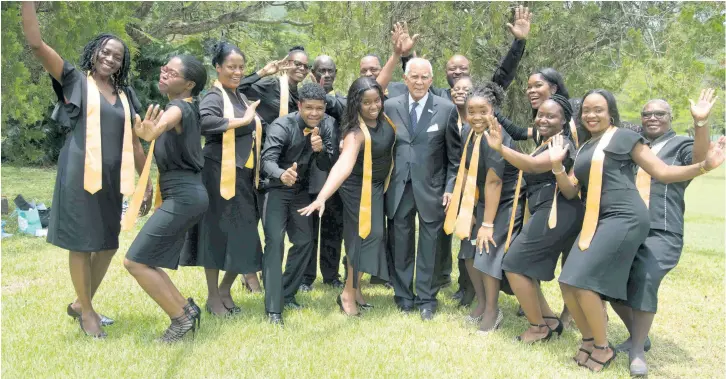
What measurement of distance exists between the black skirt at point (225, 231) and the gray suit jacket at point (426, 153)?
1313 mm

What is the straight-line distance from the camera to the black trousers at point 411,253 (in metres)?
6.04

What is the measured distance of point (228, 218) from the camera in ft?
18.8

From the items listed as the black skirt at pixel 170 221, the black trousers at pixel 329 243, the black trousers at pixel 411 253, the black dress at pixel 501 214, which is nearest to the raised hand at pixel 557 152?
the black dress at pixel 501 214

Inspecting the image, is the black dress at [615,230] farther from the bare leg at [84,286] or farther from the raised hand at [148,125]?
the bare leg at [84,286]

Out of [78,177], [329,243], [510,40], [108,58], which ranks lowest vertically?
[329,243]

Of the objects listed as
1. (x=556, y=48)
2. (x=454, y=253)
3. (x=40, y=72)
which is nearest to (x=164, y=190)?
(x=454, y=253)

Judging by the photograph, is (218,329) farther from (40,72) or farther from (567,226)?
(40,72)

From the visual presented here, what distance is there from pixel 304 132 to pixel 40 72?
23.7ft

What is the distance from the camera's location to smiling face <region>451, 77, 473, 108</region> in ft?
20.0

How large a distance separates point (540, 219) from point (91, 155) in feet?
11.4

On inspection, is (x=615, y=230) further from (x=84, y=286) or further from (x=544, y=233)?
(x=84, y=286)

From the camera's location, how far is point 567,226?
199 inches

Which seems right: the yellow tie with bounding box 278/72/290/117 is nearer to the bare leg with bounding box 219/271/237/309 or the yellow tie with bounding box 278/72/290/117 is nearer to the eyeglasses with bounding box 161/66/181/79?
the eyeglasses with bounding box 161/66/181/79

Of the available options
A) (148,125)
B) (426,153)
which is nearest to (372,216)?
(426,153)
